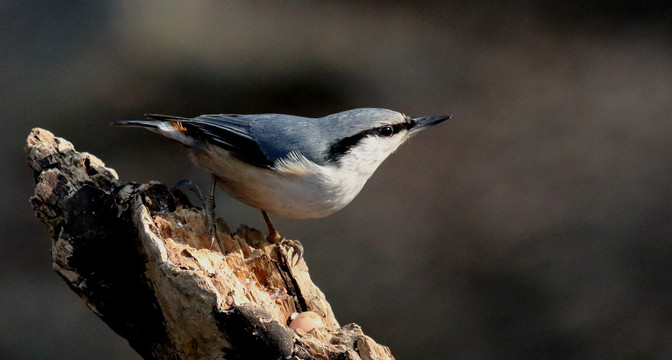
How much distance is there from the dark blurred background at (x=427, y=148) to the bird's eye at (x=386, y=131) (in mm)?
1875

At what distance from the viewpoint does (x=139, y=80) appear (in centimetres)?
468

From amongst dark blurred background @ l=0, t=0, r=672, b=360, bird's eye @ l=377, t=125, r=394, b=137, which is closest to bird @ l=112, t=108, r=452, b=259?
bird's eye @ l=377, t=125, r=394, b=137

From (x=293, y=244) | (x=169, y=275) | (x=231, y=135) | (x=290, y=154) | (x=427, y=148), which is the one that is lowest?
(x=427, y=148)

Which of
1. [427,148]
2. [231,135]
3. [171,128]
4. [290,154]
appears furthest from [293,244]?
[427,148]

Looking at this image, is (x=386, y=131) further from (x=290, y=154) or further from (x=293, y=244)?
(x=293, y=244)

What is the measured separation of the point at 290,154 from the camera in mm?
2391

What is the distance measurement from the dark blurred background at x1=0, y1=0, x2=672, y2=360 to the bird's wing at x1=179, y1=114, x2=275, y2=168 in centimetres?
197

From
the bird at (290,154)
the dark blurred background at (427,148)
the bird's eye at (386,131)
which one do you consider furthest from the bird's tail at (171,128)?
the dark blurred background at (427,148)

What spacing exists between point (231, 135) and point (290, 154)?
8.6 inches

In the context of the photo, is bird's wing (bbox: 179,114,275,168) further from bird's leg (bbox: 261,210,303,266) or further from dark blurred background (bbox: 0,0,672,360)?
dark blurred background (bbox: 0,0,672,360)

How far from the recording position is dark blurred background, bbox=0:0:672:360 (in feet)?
13.9

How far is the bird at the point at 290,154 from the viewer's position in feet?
7.84

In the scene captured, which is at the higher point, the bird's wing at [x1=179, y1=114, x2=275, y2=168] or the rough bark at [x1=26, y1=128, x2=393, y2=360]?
the bird's wing at [x1=179, y1=114, x2=275, y2=168]

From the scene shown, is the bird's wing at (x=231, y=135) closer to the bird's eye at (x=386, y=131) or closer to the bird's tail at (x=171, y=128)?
the bird's tail at (x=171, y=128)
